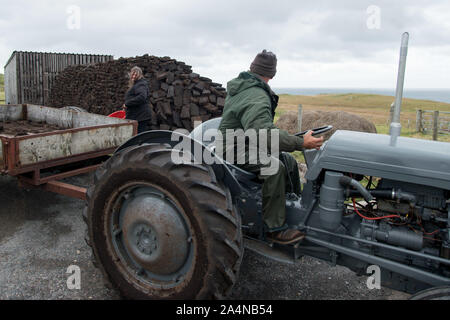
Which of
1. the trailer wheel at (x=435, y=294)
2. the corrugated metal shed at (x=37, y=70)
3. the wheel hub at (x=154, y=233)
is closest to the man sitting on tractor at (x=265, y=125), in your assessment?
the wheel hub at (x=154, y=233)

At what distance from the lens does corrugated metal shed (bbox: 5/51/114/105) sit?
15.7 m

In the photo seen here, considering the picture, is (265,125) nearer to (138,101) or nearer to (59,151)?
(59,151)

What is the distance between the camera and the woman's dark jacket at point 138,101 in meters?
6.28

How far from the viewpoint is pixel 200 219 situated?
2.29 meters

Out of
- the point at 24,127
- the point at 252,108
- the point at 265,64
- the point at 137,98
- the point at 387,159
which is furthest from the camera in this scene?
the point at 137,98

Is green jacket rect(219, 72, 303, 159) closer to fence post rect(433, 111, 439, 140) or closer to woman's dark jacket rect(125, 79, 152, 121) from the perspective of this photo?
woman's dark jacket rect(125, 79, 152, 121)

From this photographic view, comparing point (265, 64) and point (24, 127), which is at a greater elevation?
point (265, 64)

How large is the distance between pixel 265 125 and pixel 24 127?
471 centimetres

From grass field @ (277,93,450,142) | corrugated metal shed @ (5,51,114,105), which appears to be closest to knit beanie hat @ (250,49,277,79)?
grass field @ (277,93,450,142)

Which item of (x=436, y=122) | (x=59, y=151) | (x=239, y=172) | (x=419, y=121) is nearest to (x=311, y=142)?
(x=239, y=172)

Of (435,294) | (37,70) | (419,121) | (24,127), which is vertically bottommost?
(435,294)

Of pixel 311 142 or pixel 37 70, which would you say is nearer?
pixel 311 142

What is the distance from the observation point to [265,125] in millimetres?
2520
